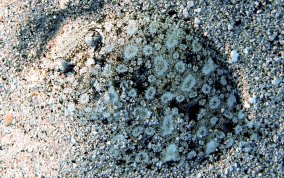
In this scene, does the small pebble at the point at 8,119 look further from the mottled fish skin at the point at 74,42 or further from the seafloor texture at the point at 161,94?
the mottled fish skin at the point at 74,42

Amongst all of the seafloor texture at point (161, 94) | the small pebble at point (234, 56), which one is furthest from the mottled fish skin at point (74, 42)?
the small pebble at point (234, 56)

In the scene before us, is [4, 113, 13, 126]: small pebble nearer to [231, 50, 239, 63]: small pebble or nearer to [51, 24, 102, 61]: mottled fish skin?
[51, 24, 102, 61]: mottled fish skin

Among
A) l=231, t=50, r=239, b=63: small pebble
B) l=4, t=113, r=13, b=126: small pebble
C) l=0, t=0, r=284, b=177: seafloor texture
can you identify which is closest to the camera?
l=0, t=0, r=284, b=177: seafloor texture

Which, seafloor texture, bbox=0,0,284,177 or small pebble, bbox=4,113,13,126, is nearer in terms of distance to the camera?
seafloor texture, bbox=0,0,284,177

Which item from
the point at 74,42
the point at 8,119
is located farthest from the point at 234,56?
the point at 8,119

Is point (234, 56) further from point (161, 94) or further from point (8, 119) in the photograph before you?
point (8, 119)

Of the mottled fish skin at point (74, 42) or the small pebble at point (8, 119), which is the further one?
the small pebble at point (8, 119)

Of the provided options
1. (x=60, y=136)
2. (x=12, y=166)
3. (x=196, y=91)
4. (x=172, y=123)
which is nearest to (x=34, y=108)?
(x=60, y=136)

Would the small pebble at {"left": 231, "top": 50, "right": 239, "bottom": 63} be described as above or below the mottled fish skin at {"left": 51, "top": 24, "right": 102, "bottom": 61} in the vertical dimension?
below

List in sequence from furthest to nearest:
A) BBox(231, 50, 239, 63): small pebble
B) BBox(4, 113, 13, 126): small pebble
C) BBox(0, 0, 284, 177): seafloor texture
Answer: BBox(4, 113, 13, 126): small pebble
BBox(231, 50, 239, 63): small pebble
BBox(0, 0, 284, 177): seafloor texture

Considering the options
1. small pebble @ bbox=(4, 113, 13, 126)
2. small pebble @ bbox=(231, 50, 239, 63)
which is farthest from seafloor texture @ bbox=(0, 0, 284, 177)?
small pebble @ bbox=(4, 113, 13, 126)
